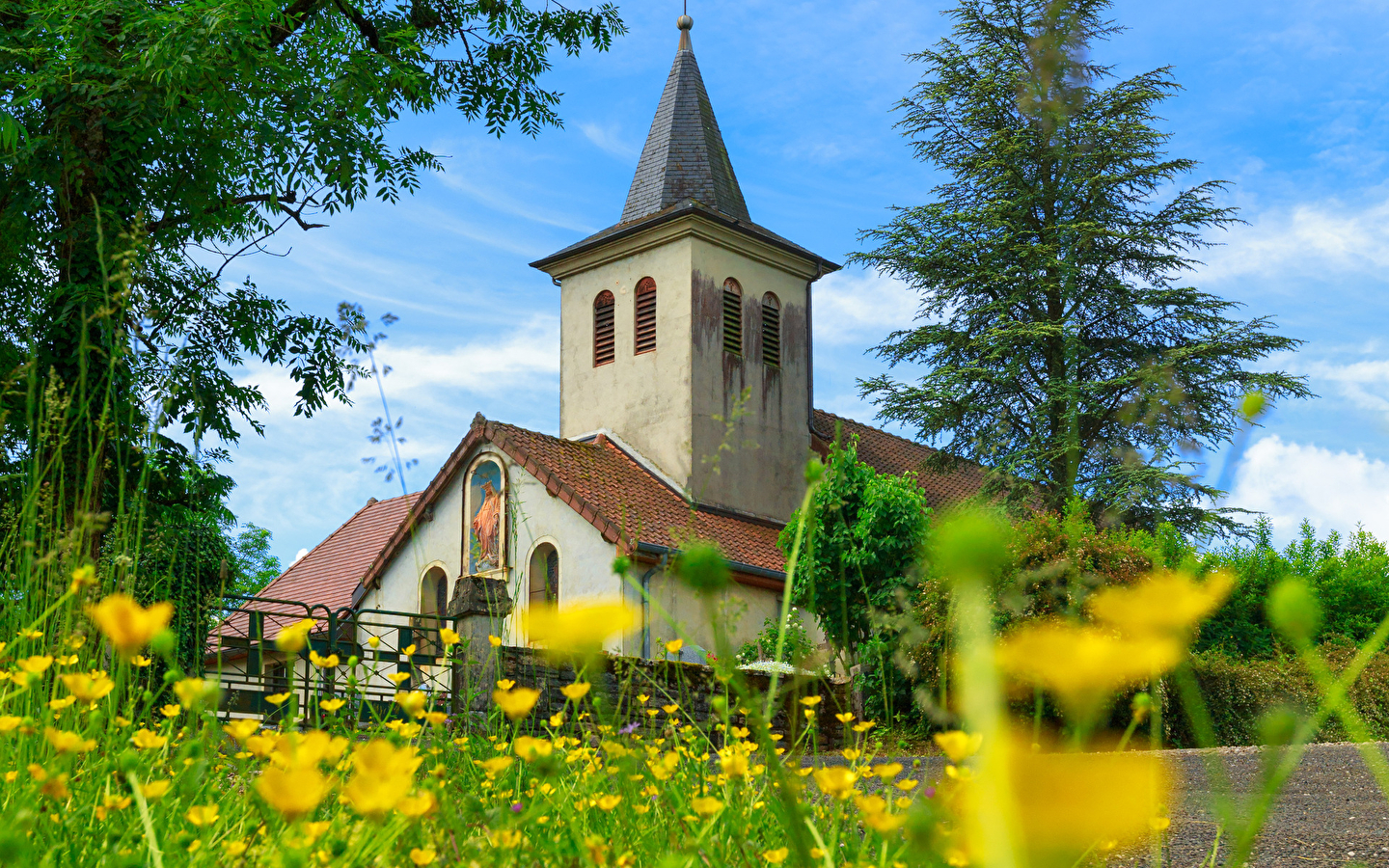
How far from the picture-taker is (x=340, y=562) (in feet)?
85.3

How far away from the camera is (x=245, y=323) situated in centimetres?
1344

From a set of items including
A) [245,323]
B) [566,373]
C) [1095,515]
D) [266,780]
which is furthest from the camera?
[566,373]

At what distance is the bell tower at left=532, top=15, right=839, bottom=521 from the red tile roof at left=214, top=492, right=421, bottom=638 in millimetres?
5649

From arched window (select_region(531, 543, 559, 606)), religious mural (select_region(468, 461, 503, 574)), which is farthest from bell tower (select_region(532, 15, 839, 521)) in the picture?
religious mural (select_region(468, 461, 503, 574))

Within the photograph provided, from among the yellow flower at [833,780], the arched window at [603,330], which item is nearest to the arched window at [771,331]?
the arched window at [603,330]

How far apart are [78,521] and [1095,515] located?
19.2 metres

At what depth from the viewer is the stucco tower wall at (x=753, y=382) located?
70.5 feet

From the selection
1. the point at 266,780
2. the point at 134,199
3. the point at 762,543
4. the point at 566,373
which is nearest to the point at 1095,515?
the point at 762,543

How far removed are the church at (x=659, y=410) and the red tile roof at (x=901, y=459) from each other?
130 mm

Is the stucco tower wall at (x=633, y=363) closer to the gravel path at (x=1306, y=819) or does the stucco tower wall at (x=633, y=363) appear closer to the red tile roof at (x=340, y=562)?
the red tile roof at (x=340, y=562)

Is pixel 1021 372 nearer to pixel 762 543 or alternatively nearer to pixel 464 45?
pixel 762 543

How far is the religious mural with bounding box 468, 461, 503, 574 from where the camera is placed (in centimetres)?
1995

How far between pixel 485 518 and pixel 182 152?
946 cm

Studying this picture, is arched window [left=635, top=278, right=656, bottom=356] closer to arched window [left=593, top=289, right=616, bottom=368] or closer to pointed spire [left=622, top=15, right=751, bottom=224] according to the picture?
arched window [left=593, top=289, right=616, bottom=368]
